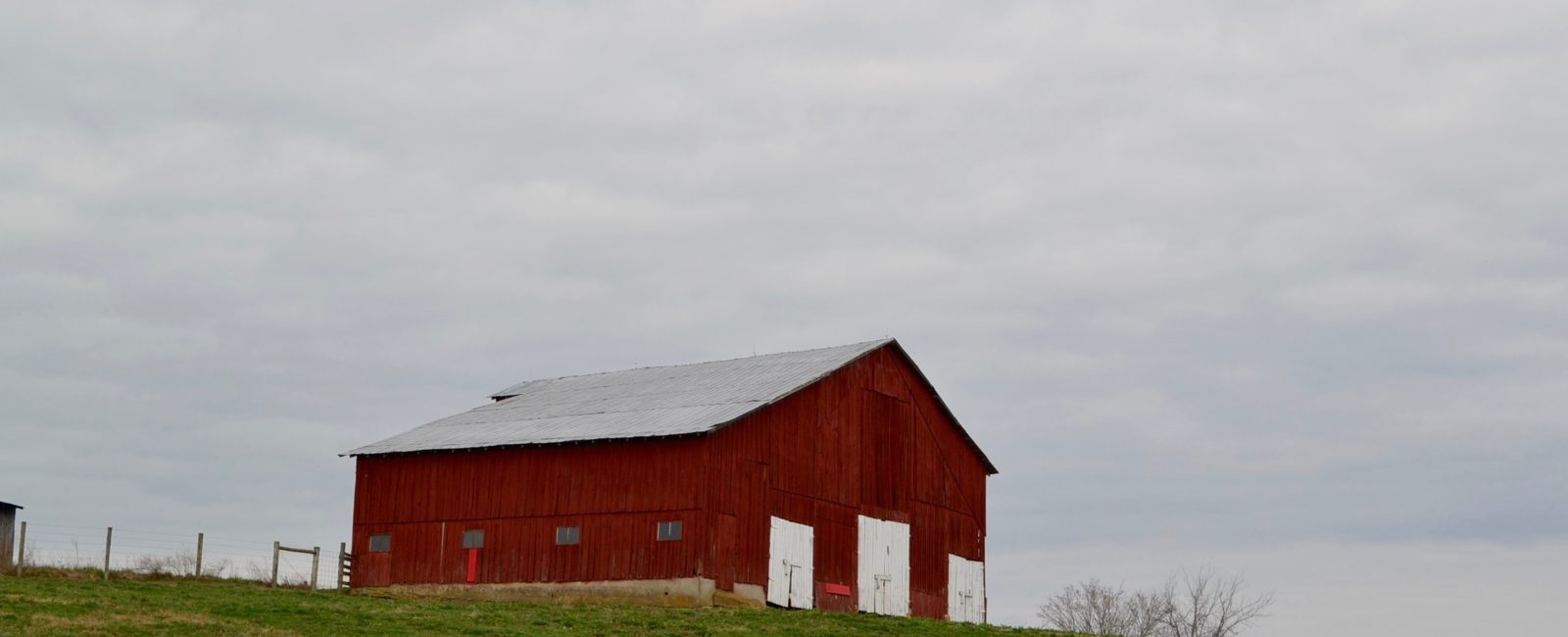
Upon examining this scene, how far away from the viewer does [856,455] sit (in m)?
49.5

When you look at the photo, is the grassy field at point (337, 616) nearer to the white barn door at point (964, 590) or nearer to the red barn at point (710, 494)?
the red barn at point (710, 494)

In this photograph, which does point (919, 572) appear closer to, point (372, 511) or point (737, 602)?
point (737, 602)

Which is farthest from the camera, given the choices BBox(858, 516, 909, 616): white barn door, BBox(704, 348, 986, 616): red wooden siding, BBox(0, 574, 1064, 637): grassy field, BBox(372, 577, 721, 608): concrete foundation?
BBox(858, 516, 909, 616): white barn door

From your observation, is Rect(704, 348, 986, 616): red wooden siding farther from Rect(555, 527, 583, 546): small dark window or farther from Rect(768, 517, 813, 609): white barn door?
Rect(555, 527, 583, 546): small dark window

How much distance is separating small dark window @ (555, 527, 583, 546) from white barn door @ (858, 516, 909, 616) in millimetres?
7879

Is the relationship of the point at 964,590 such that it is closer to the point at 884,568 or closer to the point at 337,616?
the point at 884,568

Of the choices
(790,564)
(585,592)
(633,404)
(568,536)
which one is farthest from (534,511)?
(790,564)

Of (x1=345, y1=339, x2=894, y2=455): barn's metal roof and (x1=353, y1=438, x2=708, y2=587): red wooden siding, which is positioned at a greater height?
(x1=345, y1=339, x2=894, y2=455): barn's metal roof

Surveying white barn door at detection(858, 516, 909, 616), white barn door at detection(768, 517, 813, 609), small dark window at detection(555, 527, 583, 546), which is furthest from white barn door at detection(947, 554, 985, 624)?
small dark window at detection(555, 527, 583, 546)

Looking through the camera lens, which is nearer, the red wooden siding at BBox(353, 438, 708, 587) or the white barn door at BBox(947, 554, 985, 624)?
the red wooden siding at BBox(353, 438, 708, 587)

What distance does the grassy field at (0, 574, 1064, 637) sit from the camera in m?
34.8

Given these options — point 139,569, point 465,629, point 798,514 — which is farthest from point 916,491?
Answer: point 139,569

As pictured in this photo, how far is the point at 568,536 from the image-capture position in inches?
1829

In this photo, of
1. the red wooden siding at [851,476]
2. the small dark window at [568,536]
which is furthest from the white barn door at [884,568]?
the small dark window at [568,536]
